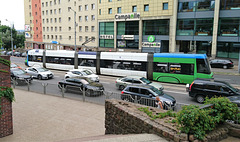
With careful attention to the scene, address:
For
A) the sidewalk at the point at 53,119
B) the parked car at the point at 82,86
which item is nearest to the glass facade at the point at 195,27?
the parked car at the point at 82,86

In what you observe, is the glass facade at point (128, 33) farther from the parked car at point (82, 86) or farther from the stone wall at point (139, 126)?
the stone wall at point (139, 126)

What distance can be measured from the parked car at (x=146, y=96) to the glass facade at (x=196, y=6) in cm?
3105

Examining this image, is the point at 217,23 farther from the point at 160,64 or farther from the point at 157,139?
the point at 157,139

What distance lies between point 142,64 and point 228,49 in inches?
921

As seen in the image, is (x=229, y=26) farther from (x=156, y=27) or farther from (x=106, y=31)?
(x=106, y=31)

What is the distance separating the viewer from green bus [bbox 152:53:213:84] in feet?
63.5

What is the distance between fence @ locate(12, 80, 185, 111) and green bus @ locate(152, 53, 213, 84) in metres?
9.36

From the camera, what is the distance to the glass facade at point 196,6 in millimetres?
36938

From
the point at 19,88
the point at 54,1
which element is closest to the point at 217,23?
the point at 19,88

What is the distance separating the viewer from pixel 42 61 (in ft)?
105

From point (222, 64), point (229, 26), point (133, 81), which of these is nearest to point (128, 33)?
point (229, 26)

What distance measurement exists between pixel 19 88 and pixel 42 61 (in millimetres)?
14114

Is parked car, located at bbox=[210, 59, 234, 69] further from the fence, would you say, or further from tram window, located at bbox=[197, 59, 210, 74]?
the fence

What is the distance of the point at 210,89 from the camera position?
44.7 feet
